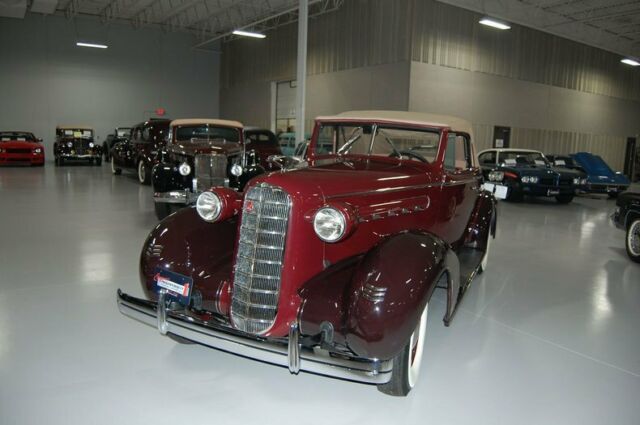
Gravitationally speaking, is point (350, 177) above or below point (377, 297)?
above

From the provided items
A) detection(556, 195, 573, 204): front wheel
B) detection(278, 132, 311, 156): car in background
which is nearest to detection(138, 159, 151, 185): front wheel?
detection(278, 132, 311, 156): car in background

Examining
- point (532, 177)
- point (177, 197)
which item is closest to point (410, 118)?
point (177, 197)

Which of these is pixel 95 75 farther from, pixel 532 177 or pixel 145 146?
pixel 532 177

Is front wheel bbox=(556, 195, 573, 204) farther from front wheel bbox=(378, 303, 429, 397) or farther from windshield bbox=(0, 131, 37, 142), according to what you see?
windshield bbox=(0, 131, 37, 142)

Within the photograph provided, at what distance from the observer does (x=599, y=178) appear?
12641mm

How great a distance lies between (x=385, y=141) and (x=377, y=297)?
1.92 m

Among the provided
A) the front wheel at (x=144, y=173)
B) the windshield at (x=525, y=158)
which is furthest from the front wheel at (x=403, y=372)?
the front wheel at (x=144, y=173)

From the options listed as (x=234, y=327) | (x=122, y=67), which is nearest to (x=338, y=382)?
(x=234, y=327)

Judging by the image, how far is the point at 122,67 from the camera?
22344mm

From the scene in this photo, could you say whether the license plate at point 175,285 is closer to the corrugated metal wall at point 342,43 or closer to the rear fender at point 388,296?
the rear fender at point 388,296

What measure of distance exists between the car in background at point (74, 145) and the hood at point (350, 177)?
16.6 meters

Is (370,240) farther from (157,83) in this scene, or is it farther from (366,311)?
(157,83)

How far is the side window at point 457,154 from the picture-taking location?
12.9ft

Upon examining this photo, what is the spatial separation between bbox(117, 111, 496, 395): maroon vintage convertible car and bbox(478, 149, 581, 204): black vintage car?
8.51 metres
